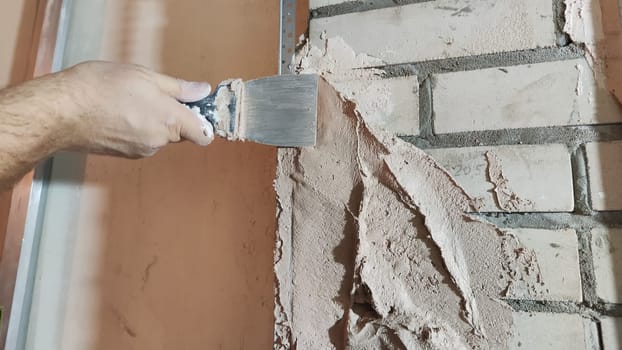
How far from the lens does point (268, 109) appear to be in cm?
87

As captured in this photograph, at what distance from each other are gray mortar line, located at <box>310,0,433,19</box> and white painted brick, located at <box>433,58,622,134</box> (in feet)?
0.56

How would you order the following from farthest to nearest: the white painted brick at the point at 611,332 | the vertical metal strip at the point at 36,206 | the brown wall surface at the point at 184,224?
the vertical metal strip at the point at 36,206
the brown wall surface at the point at 184,224
the white painted brick at the point at 611,332

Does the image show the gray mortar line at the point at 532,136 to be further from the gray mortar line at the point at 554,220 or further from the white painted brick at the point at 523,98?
the gray mortar line at the point at 554,220

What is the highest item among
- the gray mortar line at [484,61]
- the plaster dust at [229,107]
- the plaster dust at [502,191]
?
the gray mortar line at [484,61]

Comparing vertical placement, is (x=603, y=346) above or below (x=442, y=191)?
below

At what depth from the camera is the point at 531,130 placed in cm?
79

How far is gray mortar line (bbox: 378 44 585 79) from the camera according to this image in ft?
2.61

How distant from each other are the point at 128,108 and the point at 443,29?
0.59m

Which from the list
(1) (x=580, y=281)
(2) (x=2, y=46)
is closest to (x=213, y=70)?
(2) (x=2, y=46)

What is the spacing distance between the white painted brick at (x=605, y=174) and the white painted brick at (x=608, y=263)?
45 millimetres

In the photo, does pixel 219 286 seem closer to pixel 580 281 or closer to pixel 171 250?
pixel 171 250

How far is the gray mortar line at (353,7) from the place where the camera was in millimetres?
893

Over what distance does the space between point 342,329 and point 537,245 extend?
0.35m

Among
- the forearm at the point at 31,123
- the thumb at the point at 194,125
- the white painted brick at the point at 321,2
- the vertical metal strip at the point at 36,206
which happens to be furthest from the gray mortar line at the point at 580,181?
the vertical metal strip at the point at 36,206
